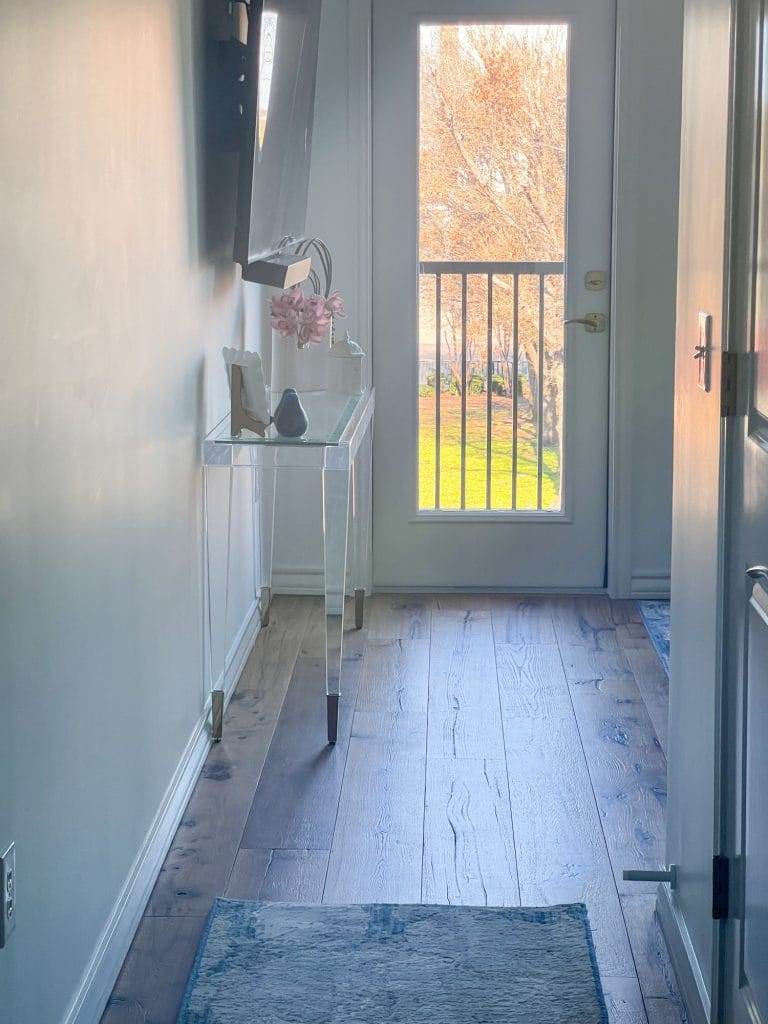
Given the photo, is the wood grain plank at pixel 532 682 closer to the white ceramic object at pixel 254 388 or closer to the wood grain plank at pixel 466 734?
the wood grain plank at pixel 466 734

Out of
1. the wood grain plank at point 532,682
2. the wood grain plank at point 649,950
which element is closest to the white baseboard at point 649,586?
the wood grain plank at point 532,682

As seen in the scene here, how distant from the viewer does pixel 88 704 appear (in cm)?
216

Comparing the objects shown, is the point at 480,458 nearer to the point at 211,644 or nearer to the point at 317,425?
the point at 317,425

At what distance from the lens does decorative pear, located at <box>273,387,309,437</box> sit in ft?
10.7

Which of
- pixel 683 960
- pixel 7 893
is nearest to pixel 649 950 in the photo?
pixel 683 960

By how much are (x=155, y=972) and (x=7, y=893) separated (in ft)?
2.25

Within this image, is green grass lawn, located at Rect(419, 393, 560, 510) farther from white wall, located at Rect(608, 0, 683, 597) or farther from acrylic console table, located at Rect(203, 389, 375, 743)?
acrylic console table, located at Rect(203, 389, 375, 743)

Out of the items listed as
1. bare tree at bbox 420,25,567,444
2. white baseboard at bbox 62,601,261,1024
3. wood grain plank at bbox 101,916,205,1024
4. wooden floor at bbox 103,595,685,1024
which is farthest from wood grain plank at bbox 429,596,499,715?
wood grain plank at bbox 101,916,205,1024

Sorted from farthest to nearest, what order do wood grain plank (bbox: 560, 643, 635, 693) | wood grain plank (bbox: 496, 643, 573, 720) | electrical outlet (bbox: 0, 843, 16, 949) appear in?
wood grain plank (bbox: 560, 643, 635, 693)
wood grain plank (bbox: 496, 643, 573, 720)
electrical outlet (bbox: 0, 843, 16, 949)

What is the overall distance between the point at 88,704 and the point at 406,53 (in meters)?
2.95

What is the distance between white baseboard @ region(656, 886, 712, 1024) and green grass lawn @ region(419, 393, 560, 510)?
2.30 m

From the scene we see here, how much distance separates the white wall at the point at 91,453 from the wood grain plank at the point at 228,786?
10cm

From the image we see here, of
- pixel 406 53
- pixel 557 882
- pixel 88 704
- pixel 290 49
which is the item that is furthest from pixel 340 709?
pixel 406 53

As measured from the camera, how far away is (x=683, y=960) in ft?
7.42
